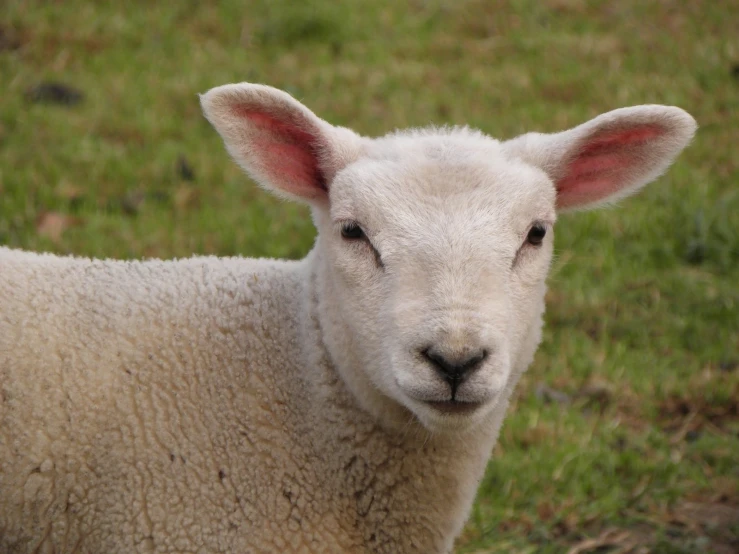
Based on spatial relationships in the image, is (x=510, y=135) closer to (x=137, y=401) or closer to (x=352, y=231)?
(x=352, y=231)

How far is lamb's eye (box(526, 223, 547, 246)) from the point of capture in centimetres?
286

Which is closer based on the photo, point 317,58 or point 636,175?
point 636,175

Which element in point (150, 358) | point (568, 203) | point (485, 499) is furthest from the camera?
point (485, 499)

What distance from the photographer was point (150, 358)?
296 cm

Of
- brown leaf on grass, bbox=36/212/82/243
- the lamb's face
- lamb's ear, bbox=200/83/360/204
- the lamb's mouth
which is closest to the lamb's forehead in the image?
the lamb's face

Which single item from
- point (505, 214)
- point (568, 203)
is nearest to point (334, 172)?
point (505, 214)

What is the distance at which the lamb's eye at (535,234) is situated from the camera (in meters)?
2.86

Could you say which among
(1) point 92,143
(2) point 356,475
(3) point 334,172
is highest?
(3) point 334,172

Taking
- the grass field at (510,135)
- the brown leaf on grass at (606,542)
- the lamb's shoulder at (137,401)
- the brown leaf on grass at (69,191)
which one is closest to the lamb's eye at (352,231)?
the lamb's shoulder at (137,401)

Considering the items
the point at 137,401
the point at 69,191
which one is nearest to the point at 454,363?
the point at 137,401

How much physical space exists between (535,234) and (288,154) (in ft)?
2.55

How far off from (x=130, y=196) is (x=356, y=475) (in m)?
3.31

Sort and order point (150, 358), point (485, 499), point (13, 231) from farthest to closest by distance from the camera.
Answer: point (13, 231)
point (485, 499)
point (150, 358)

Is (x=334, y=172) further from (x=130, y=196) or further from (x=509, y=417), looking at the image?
(x=130, y=196)
